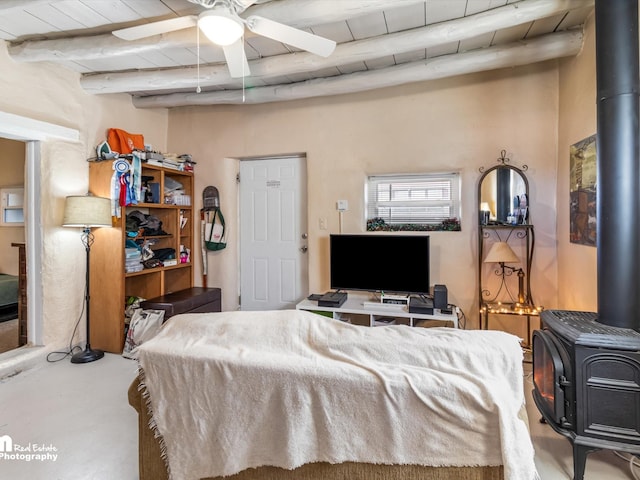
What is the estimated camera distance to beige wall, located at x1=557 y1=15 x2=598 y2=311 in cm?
238

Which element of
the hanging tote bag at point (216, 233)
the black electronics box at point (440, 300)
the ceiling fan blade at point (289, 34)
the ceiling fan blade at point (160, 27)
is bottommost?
the black electronics box at point (440, 300)

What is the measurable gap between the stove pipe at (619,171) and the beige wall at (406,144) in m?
1.30

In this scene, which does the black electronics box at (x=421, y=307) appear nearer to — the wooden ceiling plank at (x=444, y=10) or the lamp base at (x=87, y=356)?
the wooden ceiling plank at (x=444, y=10)

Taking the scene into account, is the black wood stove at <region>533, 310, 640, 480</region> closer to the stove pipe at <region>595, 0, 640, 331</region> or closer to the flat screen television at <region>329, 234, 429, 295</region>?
the stove pipe at <region>595, 0, 640, 331</region>

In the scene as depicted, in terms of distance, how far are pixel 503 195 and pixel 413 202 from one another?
0.81 meters

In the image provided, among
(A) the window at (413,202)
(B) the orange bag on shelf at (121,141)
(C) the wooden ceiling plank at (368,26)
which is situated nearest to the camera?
(C) the wooden ceiling plank at (368,26)

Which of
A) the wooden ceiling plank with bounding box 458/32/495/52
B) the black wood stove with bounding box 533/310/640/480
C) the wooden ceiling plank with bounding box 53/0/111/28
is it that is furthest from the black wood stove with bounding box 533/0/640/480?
the wooden ceiling plank with bounding box 53/0/111/28

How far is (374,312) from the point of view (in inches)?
120

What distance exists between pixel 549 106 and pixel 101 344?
15.6 ft

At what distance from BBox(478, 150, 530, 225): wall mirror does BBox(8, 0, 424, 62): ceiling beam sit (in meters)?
1.76

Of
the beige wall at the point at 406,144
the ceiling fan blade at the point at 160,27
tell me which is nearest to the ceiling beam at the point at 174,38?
the ceiling fan blade at the point at 160,27

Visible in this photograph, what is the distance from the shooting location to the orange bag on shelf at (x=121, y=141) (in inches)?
138

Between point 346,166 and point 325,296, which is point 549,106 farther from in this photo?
point 325,296

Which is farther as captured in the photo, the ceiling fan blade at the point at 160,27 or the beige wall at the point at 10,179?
the beige wall at the point at 10,179
